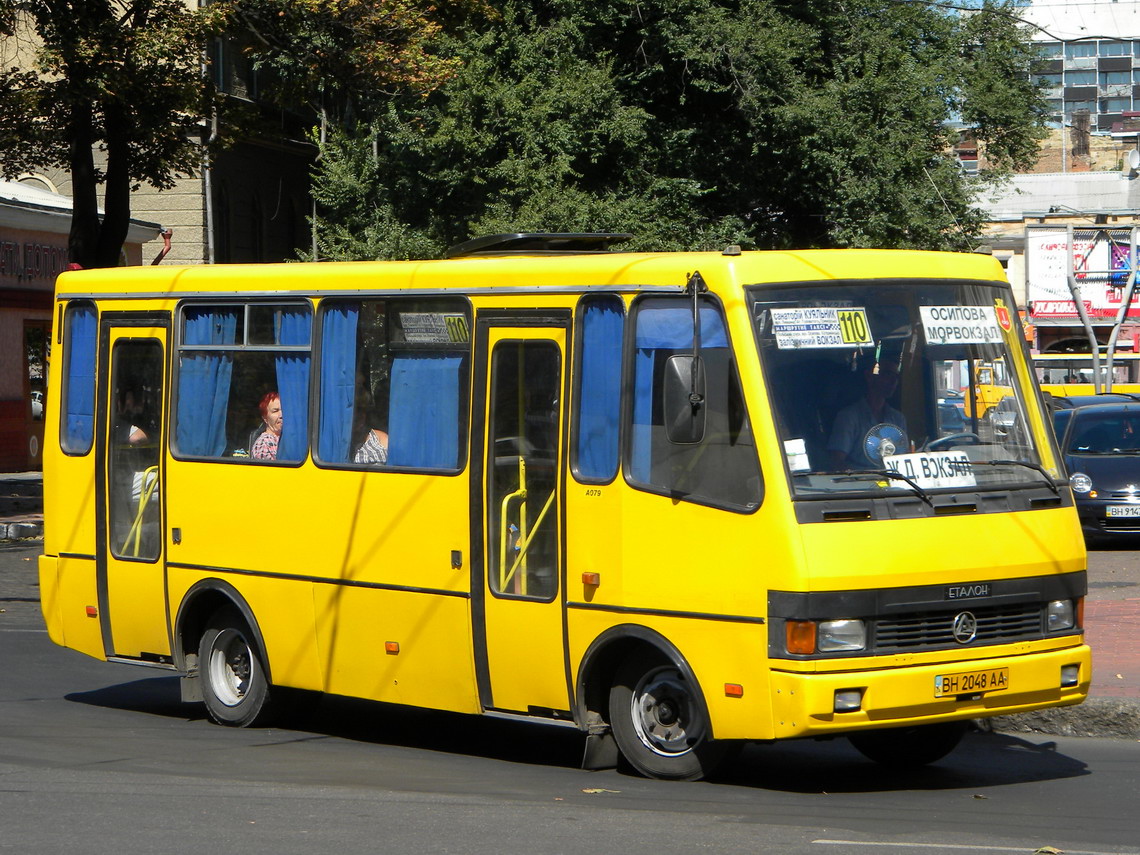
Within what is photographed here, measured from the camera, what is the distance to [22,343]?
31.4m

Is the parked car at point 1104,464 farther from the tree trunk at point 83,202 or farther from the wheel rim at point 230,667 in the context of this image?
the tree trunk at point 83,202

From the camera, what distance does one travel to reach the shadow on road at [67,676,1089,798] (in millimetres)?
8133

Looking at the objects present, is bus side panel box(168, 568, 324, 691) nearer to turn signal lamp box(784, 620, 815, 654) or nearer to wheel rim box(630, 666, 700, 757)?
wheel rim box(630, 666, 700, 757)

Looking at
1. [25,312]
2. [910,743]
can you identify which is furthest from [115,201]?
[910,743]

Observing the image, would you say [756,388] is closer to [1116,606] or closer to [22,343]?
[1116,606]

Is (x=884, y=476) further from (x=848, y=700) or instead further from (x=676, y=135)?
(x=676, y=135)

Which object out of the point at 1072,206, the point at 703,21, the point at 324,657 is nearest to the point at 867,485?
the point at 324,657

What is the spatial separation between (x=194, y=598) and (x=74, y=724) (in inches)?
38.1

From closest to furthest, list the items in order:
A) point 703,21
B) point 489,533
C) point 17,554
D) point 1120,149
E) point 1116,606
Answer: point 489,533
point 1116,606
point 17,554
point 703,21
point 1120,149

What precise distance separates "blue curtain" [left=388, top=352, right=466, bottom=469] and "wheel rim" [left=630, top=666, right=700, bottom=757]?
1.55 m

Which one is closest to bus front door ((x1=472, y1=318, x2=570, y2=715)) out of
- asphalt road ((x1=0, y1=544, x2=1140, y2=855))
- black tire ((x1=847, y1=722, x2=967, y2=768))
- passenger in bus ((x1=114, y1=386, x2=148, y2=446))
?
asphalt road ((x1=0, y1=544, x2=1140, y2=855))

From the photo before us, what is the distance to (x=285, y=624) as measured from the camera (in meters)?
9.50

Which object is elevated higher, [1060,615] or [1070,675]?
[1060,615]

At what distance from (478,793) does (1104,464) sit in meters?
13.1
